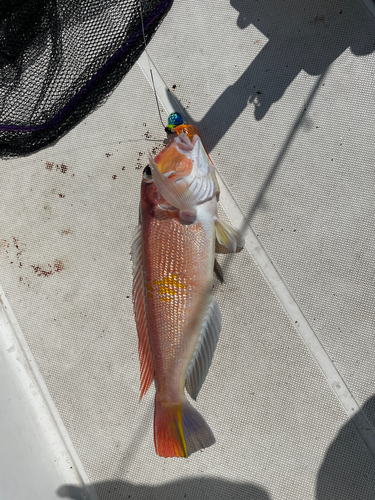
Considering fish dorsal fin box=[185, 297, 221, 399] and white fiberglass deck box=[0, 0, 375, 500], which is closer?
fish dorsal fin box=[185, 297, 221, 399]

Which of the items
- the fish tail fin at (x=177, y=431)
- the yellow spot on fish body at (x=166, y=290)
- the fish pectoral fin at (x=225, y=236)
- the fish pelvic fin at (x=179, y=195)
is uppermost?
the fish pelvic fin at (x=179, y=195)

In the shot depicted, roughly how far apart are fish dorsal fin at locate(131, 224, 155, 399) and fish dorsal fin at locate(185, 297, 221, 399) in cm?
15

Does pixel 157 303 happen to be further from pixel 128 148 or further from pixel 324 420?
pixel 324 420

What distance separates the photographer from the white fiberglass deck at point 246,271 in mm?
1271

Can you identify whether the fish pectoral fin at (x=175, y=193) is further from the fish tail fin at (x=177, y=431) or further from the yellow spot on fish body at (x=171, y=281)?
the fish tail fin at (x=177, y=431)

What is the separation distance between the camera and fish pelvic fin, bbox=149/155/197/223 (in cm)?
98

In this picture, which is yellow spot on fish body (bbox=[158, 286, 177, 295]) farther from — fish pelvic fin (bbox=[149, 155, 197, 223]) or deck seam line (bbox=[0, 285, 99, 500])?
deck seam line (bbox=[0, 285, 99, 500])

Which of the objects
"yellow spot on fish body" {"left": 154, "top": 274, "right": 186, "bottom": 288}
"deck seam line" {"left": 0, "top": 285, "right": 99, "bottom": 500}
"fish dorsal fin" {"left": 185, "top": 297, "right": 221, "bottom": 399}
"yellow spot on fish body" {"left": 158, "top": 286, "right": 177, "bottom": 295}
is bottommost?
"deck seam line" {"left": 0, "top": 285, "right": 99, "bottom": 500}

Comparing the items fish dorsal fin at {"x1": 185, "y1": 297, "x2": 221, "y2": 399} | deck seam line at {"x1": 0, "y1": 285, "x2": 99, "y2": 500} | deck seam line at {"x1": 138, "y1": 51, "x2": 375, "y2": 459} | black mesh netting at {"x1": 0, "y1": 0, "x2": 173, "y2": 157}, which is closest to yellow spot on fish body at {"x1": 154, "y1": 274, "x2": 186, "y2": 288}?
fish dorsal fin at {"x1": 185, "y1": 297, "x2": 221, "y2": 399}

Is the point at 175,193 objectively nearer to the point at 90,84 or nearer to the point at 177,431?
the point at 90,84

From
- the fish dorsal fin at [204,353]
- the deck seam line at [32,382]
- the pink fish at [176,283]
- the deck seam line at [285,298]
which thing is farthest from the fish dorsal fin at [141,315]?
the deck seam line at [32,382]

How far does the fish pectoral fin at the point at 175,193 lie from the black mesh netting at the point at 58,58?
1.45 feet

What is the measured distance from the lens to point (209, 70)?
1.37m

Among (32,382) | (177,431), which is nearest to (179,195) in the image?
(177,431)
